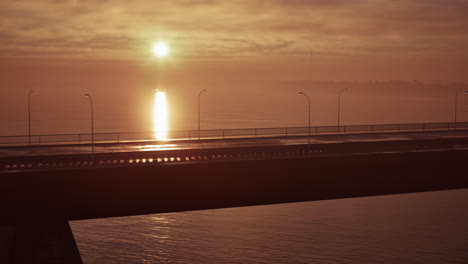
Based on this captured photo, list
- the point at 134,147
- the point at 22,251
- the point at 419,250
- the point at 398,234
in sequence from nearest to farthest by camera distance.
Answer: the point at 22,251 → the point at 419,250 → the point at 398,234 → the point at 134,147

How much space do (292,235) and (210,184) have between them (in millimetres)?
20466

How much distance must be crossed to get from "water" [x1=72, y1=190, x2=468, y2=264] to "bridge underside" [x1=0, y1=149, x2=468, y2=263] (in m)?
8.35

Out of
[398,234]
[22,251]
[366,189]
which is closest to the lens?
[22,251]

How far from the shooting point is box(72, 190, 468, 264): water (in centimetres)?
4788

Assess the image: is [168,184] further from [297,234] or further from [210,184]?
[297,234]

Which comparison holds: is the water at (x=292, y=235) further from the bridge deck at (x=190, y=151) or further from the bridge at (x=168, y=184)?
the bridge deck at (x=190, y=151)

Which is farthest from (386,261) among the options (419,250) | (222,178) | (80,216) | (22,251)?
(22,251)

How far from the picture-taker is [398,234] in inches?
2176

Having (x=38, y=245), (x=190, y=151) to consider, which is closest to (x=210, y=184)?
(x=38, y=245)

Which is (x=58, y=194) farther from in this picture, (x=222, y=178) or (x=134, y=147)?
(x=134, y=147)

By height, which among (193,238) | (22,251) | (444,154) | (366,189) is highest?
(444,154)

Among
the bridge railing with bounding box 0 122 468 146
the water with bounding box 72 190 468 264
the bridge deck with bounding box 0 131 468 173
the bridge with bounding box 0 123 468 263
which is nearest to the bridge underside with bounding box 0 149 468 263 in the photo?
the bridge with bounding box 0 123 468 263

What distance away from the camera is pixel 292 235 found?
55.7m

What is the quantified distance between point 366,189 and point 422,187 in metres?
5.60
